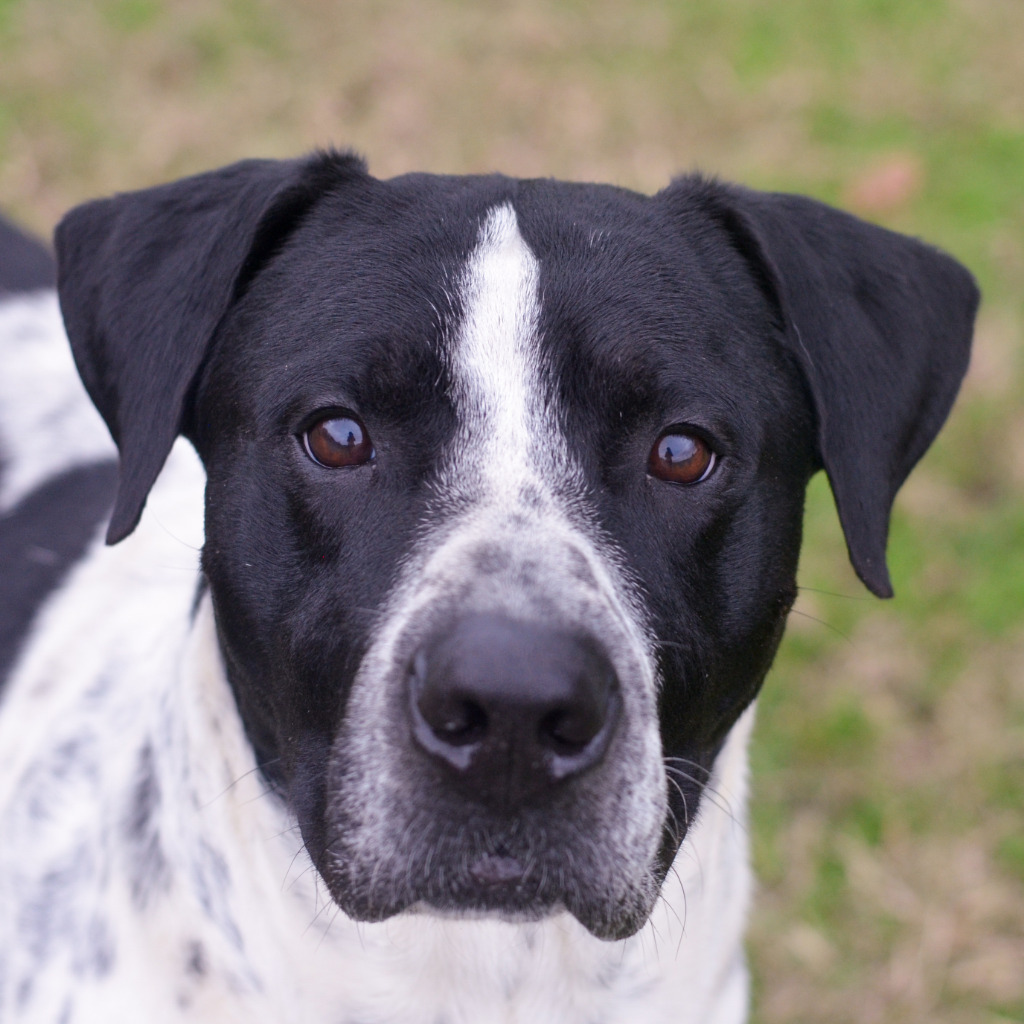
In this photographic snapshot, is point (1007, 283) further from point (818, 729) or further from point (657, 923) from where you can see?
point (657, 923)

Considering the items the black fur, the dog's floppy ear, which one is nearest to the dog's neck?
the dog's floppy ear

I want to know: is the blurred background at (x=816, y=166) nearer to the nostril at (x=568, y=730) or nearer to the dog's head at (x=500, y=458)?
the dog's head at (x=500, y=458)

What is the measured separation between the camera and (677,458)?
2.27m

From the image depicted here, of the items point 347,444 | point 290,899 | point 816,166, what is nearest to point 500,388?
point 347,444

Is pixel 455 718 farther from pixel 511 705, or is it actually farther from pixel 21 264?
pixel 21 264

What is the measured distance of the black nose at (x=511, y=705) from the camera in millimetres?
1828

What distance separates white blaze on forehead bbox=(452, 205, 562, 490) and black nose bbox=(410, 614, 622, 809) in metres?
0.35

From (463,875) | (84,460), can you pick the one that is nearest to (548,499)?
(463,875)

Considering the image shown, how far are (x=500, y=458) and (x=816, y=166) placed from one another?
484 centimetres

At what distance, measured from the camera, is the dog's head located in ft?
6.52

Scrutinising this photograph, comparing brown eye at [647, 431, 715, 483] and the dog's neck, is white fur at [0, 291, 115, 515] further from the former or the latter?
brown eye at [647, 431, 715, 483]

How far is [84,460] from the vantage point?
3.70 meters

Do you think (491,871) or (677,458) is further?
(677,458)

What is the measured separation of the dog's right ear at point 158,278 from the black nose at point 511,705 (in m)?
0.79
